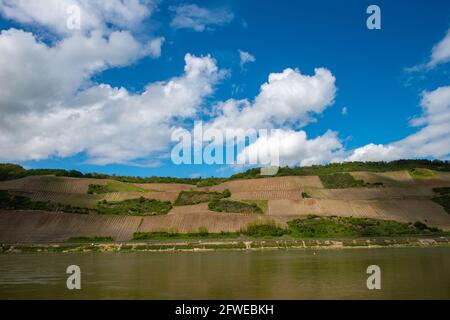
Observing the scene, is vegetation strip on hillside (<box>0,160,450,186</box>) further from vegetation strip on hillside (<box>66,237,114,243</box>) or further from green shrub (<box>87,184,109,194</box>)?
vegetation strip on hillside (<box>66,237,114,243</box>)

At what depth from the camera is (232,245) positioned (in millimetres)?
74312

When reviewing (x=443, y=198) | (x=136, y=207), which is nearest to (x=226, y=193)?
(x=136, y=207)

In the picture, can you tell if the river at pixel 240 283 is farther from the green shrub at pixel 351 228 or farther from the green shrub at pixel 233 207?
the green shrub at pixel 233 207

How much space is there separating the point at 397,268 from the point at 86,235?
65.8 m

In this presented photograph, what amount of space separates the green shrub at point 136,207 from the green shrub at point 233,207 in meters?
12.1

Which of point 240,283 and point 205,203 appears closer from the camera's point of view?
point 240,283

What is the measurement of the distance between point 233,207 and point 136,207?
25.5 metres

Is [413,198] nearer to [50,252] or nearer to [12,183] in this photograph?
[50,252]

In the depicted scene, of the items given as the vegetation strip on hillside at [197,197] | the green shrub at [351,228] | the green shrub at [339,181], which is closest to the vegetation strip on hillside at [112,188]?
the vegetation strip on hillside at [197,197]

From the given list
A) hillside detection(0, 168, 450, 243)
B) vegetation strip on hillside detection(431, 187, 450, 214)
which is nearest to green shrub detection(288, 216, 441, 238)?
hillside detection(0, 168, 450, 243)

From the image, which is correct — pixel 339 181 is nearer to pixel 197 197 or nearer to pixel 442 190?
pixel 442 190

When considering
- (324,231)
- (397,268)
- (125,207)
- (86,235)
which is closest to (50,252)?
(86,235)

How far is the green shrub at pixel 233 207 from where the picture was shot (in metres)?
107

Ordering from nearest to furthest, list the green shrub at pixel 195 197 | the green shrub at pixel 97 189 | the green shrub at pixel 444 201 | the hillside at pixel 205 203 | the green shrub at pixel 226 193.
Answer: the hillside at pixel 205 203
the green shrub at pixel 444 201
the green shrub at pixel 195 197
the green shrub at pixel 226 193
the green shrub at pixel 97 189
